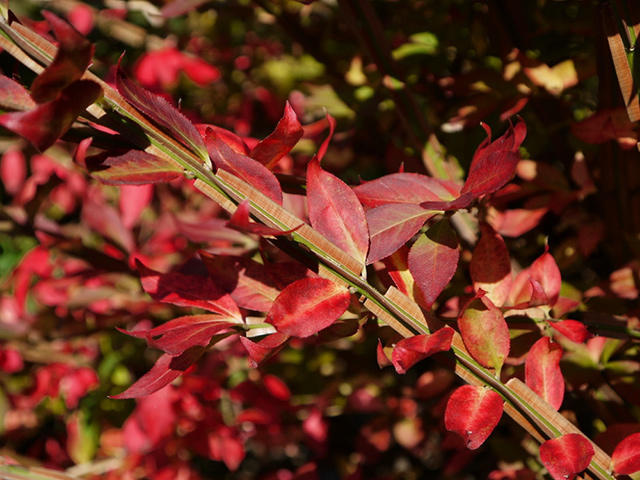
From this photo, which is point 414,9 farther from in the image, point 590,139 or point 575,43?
point 590,139

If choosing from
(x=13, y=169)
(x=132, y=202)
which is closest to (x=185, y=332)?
(x=132, y=202)

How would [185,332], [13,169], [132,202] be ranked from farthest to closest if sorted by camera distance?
[13,169] → [132,202] → [185,332]

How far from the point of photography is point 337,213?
1.61ft

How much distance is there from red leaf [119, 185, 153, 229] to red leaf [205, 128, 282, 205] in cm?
75

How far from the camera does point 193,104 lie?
2.16 metres

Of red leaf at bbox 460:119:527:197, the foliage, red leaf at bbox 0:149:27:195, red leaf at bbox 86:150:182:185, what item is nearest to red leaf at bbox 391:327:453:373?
the foliage

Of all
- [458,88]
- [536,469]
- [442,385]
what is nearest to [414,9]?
[458,88]

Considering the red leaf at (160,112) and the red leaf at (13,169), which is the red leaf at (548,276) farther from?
the red leaf at (13,169)

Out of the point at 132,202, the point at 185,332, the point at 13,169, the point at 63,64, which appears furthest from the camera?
the point at 13,169

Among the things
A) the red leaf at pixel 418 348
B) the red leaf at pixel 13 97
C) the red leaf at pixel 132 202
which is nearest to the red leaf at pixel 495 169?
the red leaf at pixel 418 348

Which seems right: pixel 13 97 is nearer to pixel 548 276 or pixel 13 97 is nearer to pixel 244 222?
pixel 244 222

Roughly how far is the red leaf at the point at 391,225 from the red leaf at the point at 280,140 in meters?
0.09

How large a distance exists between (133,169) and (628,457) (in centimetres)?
45

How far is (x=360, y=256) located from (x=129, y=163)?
0.18m
